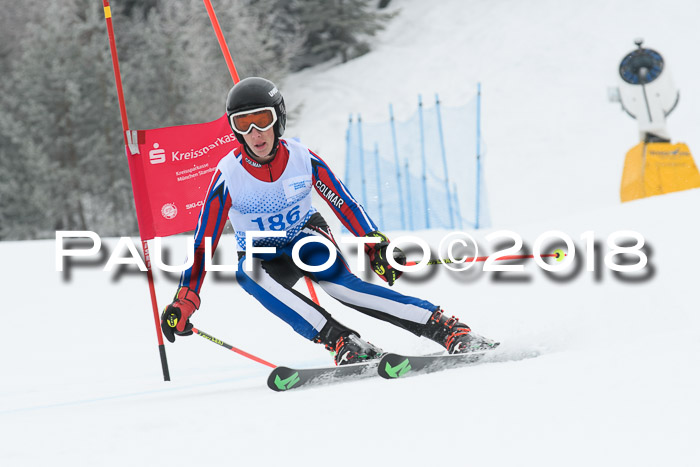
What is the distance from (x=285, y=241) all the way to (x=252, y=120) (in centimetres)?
61

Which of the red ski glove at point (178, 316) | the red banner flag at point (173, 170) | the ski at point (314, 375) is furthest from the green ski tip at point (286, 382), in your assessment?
the red banner flag at point (173, 170)

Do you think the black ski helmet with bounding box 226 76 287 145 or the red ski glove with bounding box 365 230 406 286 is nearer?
the black ski helmet with bounding box 226 76 287 145

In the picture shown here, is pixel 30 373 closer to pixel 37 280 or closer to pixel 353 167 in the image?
pixel 37 280

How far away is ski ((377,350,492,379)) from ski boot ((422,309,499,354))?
4.2 inches

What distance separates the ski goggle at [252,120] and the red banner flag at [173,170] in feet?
4.50

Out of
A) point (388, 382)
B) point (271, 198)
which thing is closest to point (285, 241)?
point (271, 198)

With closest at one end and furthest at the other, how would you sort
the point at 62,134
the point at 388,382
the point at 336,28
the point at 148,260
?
1. the point at 388,382
2. the point at 148,260
3. the point at 62,134
4. the point at 336,28

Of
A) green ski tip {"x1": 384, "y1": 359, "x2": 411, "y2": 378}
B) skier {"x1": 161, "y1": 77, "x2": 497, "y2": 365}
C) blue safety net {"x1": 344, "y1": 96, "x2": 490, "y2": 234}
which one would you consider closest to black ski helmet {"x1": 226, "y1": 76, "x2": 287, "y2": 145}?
skier {"x1": 161, "y1": 77, "x2": 497, "y2": 365}

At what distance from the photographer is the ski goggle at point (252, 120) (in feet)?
10.7

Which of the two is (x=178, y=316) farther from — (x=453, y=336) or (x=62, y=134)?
(x=62, y=134)

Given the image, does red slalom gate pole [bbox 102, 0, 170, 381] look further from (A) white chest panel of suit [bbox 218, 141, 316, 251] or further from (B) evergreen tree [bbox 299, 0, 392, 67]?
(B) evergreen tree [bbox 299, 0, 392, 67]

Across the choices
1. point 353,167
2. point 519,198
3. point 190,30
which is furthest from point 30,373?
point 190,30

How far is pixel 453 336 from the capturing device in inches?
129

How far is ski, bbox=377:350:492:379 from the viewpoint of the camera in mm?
2896
